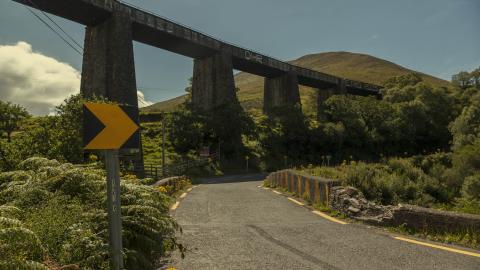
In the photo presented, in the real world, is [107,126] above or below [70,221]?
above

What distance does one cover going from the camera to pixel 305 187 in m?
14.0

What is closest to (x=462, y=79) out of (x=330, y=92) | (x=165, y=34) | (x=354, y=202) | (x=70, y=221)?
(x=330, y=92)

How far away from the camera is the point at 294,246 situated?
23.0 ft

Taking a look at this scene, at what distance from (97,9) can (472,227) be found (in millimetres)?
35213

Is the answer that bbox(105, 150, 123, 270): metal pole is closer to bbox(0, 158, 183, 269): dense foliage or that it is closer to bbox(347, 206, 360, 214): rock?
bbox(0, 158, 183, 269): dense foliage

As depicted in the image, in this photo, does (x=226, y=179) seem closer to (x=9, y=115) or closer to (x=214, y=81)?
(x=214, y=81)

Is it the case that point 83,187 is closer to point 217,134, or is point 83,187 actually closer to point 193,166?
point 193,166

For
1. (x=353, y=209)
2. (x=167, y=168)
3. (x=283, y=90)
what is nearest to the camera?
(x=353, y=209)

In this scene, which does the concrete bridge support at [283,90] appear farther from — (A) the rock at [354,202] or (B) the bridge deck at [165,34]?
(A) the rock at [354,202]

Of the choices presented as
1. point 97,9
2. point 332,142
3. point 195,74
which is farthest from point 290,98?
point 97,9

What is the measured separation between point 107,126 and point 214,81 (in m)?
48.8

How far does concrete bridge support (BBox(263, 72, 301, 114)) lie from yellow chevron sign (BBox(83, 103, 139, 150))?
5785 centimetres

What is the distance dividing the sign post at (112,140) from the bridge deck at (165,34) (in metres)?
33.3

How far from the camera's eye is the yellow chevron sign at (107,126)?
3.79m
